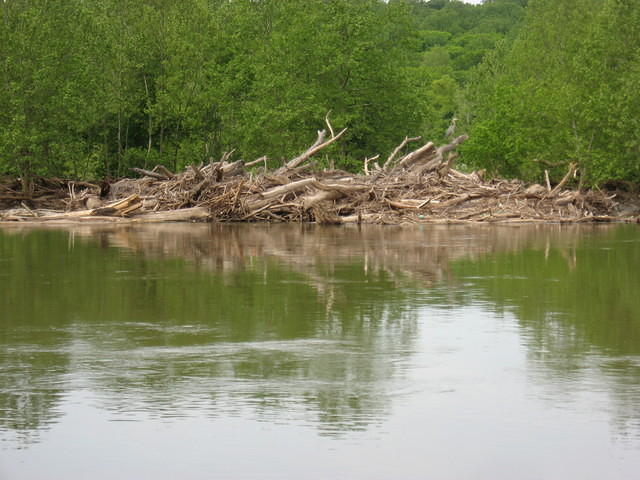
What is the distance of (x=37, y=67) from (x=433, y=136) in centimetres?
3072

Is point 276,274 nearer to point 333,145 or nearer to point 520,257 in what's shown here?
point 520,257

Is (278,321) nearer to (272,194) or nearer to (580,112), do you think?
(272,194)

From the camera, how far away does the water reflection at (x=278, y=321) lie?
9.27 meters

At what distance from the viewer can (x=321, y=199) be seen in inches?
1555

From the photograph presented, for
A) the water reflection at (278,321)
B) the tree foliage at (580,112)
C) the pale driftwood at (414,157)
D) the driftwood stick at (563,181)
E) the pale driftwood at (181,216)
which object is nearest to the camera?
the water reflection at (278,321)

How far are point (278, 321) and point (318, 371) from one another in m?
3.57

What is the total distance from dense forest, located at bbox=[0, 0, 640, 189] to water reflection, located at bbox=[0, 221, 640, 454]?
2283cm

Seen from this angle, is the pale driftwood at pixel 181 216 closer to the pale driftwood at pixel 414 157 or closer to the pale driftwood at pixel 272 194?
the pale driftwood at pixel 272 194

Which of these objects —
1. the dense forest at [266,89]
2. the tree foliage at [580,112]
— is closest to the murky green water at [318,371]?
the tree foliage at [580,112]

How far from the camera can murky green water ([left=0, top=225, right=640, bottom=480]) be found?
746 cm

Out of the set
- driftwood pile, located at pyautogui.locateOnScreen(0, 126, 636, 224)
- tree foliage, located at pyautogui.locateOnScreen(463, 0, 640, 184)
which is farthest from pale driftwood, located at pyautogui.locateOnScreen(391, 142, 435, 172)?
tree foliage, located at pyautogui.locateOnScreen(463, 0, 640, 184)

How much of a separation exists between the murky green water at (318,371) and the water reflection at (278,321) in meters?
0.04

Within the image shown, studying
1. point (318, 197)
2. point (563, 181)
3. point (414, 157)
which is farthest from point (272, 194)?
point (563, 181)

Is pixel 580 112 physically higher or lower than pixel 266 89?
lower
